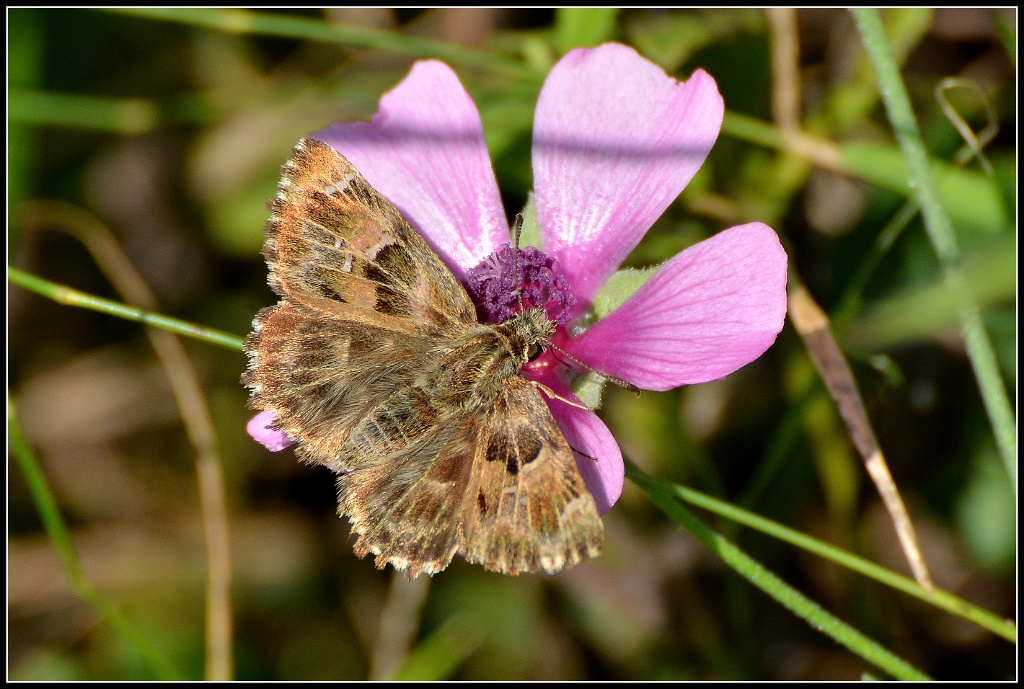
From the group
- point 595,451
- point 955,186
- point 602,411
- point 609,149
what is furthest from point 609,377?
point 955,186

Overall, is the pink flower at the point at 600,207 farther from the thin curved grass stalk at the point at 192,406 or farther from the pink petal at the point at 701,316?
the thin curved grass stalk at the point at 192,406

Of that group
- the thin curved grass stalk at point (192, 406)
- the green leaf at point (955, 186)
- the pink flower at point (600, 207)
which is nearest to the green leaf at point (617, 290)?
the pink flower at point (600, 207)

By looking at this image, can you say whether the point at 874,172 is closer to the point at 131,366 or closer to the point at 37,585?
the point at 131,366

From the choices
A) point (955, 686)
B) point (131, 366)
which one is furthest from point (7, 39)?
point (955, 686)

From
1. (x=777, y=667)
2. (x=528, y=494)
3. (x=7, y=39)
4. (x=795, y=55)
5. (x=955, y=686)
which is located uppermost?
(x=7, y=39)

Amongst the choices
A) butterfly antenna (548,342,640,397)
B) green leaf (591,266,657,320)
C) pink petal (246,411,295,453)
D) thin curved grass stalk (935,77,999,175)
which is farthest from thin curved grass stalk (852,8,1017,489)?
pink petal (246,411,295,453)

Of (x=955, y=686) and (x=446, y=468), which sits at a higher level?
(x=446, y=468)
